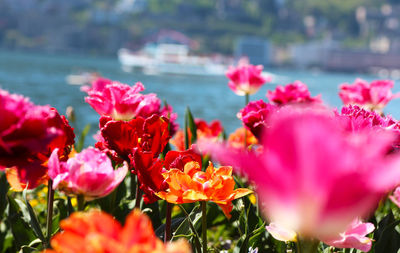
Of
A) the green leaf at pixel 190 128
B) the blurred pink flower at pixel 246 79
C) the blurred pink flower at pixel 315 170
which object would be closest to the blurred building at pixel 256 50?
the blurred pink flower at pixel 246 79

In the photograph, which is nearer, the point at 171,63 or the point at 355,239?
the point at 355,239

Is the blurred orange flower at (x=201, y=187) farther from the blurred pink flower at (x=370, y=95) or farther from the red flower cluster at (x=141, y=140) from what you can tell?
the blurred pink flower at (x=370, y=95)

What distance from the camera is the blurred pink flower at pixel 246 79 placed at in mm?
1533

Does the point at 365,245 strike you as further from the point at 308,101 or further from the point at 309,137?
the point at 308,101

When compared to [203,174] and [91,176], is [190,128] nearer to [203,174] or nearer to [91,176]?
[203,174]

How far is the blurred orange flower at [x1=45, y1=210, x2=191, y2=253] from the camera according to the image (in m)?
0.34

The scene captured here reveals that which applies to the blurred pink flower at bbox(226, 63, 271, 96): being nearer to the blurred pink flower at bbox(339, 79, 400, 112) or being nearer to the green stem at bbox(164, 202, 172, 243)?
the blurred pink flower at bbox(339, 79, 400, 112)

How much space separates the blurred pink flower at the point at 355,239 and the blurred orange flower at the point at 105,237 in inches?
9.5

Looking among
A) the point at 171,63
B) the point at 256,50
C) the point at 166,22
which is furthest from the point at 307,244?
the point at 166,22

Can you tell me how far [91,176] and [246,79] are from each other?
1050 millimetres

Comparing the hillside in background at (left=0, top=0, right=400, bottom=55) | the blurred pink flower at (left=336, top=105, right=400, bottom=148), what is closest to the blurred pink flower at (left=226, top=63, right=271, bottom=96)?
the blurred pink flower at (left=336, top=105, right=400, bottom=148)

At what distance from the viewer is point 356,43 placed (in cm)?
8469

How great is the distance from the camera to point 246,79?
5.06 feet

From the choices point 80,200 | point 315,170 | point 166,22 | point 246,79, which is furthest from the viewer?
point 166,22
